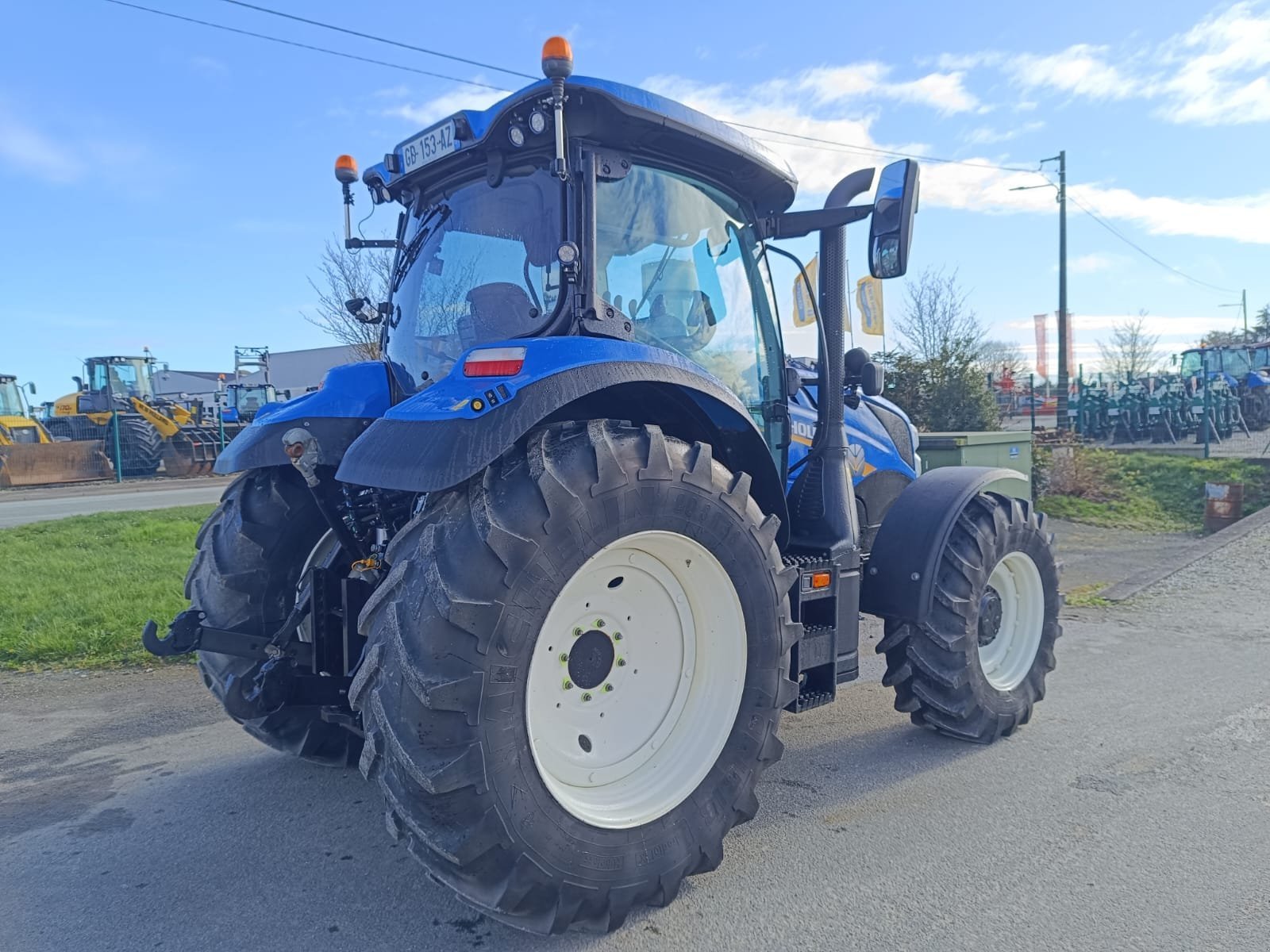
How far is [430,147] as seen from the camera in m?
3.35

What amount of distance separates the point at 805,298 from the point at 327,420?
216 cm

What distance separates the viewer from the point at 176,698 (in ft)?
16.8

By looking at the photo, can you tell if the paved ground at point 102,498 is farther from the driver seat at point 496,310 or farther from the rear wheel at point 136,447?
the driver seat at point 496,310

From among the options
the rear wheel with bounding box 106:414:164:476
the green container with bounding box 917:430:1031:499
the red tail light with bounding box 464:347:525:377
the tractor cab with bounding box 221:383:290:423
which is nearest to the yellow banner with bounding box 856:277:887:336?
the green container with bounding box 917:430:1031:499

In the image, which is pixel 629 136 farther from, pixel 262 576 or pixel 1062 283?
pixel 1062 283

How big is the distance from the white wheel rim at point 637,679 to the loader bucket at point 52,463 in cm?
2301

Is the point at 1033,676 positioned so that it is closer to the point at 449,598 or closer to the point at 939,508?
the point at 939,508

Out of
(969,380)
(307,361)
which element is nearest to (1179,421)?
(969,380)

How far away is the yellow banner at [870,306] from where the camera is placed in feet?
36.8

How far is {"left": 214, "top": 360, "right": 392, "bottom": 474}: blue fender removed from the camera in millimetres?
3572

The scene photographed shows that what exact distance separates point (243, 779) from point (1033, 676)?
3.76 meters

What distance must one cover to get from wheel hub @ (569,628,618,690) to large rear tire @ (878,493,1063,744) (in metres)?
1.71

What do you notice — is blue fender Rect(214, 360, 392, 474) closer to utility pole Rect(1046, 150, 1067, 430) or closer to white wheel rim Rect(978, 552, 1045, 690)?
white wheel rim Rect(978, 552, 1045, 690)

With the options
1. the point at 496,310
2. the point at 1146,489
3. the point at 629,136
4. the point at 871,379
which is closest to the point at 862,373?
the point at 871,379
